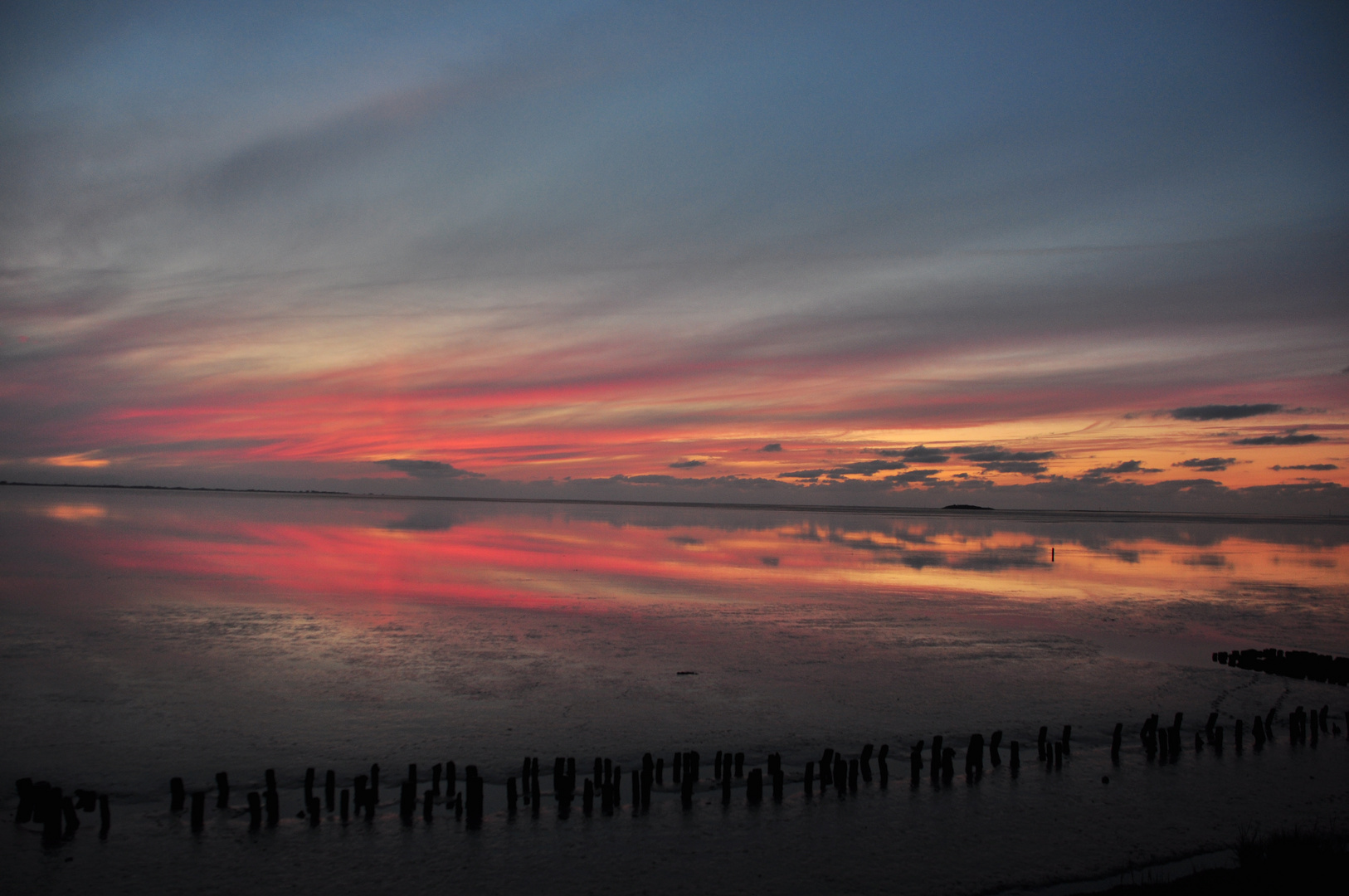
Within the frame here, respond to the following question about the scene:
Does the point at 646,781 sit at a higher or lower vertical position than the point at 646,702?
higher

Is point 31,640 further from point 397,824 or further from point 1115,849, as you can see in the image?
point 1115,849

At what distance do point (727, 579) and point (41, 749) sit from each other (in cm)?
2887

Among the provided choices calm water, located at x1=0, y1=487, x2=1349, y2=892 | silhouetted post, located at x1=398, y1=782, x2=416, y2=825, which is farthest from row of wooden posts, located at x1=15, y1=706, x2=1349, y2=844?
calm water, located at x1=0, y1=487, x2=1349, y2=892

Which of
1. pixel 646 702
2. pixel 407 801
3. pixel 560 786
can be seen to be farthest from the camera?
pixel 646 702

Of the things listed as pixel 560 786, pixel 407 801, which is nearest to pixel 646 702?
pixel 560 786

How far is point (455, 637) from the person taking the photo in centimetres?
2278

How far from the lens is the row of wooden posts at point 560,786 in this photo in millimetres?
10539

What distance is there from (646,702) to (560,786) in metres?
5.23

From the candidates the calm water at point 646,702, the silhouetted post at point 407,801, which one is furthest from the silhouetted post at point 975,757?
the silhouetted post at point 407,801

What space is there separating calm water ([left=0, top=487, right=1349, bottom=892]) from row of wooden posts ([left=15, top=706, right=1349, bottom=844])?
0.94 feet

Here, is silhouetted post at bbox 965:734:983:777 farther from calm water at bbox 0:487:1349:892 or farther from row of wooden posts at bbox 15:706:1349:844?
calm water at bbox 0:487:1349:892

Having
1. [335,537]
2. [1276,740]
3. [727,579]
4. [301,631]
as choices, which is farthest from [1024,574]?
[335,537]

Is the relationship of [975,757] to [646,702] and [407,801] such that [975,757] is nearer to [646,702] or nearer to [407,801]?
[646,702]

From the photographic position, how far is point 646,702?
55.1ft
